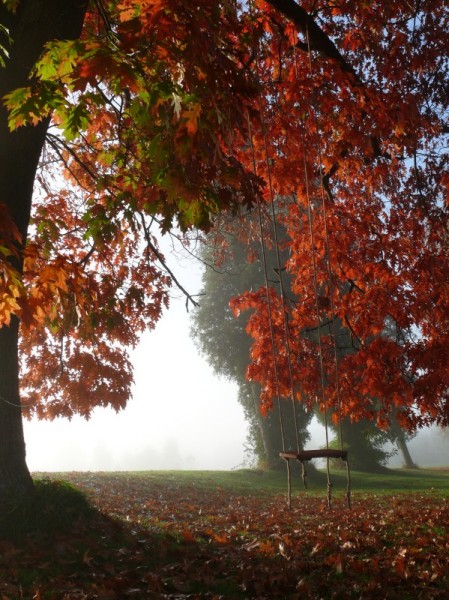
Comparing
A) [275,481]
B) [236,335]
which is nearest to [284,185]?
[275,481]

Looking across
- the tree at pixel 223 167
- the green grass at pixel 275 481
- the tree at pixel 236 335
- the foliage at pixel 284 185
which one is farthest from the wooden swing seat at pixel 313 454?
the tree at pixel 236 335

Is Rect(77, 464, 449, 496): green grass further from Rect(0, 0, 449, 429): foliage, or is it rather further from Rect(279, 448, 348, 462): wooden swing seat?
Rect(279, 448, 348, 462): wooden swing seat

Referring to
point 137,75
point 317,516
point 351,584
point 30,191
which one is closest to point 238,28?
point 137,75

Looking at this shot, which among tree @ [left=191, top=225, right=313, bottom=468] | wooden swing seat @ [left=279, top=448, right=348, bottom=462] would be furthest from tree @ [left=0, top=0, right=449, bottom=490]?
tree @ [left=191, top=225, right=313, bottom=468]

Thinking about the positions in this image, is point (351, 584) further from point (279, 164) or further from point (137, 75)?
point (279, 164)

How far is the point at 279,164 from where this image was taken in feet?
A: 30.1

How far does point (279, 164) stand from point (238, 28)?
360 centimetres

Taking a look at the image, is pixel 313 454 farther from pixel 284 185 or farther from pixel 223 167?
pixel 284 185

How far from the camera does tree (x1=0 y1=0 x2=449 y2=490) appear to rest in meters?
4.63

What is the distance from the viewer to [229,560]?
544 cm

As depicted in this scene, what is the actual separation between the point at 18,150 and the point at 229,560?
4721 millimetres

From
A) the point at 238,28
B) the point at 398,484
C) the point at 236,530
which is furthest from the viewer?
the point at 398,484

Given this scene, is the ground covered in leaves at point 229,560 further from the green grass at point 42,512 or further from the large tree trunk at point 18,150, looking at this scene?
the large tree trunk at point 18,150

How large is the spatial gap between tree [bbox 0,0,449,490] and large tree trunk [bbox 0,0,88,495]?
Answer: 17mm
